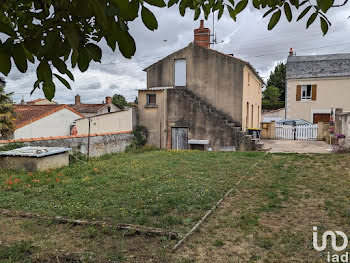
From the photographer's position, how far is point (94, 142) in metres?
13.6

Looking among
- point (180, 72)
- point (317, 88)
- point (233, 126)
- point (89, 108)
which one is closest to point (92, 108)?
point (89, 108)

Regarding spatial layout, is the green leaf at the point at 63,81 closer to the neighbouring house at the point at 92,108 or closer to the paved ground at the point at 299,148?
the paved ground at the point at 299,148

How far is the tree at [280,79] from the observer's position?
4384 centimetres

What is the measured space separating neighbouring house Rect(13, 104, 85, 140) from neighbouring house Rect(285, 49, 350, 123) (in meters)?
21.1

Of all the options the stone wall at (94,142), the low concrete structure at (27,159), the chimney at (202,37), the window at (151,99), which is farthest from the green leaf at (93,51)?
the chimney at (202,37)

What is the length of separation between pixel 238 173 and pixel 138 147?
9.26m

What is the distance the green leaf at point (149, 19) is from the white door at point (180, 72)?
16.9 meters

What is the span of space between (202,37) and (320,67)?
1491 centimetres

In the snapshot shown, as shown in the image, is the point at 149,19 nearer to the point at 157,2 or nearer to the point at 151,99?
the point at 157,2

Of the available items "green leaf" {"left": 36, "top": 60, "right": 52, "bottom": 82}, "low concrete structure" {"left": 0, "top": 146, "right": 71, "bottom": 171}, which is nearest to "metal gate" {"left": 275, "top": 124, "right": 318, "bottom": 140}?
"low concrete structure" {"left": 0, "top": 146, "right": 71, "bottom": 171}

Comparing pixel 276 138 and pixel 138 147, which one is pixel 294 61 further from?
pixel 138 147

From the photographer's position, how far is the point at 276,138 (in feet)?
69.2

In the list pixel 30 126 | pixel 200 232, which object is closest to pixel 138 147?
pixel 30 126

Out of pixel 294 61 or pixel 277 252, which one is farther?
pixel 294 61
